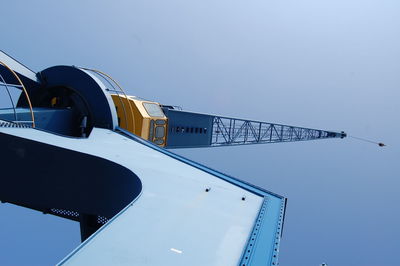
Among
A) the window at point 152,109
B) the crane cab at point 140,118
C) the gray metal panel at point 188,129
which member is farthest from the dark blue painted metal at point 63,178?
the gray metal panel at point 188,129

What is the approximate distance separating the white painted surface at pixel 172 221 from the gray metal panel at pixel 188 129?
13573 mm

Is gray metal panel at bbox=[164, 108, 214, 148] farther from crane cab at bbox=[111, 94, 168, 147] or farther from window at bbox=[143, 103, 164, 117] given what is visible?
crane cab at bbox=[111, 94, 168, 147]

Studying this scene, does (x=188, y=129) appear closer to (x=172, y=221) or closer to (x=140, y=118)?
(x=140, y=118)

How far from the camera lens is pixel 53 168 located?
6.99m

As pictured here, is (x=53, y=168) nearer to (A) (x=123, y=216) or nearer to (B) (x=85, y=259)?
(A) (x=123, y=216)

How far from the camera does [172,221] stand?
14.2ft

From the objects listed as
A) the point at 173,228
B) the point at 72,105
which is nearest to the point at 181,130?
the point at 72,105

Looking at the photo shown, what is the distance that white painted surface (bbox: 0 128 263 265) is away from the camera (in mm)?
3391

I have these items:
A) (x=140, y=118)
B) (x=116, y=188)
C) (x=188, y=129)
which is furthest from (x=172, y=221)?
(x=188, y=129)

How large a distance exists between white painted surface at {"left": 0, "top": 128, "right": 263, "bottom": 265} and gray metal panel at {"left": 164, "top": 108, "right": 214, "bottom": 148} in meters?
13.6

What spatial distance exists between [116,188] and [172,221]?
9.03 feet

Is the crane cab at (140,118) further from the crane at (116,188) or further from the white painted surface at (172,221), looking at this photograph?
the white painted surface at (172,221)

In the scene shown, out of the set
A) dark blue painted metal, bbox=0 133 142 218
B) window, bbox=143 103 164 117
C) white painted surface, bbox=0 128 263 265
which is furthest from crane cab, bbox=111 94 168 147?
white painted surface, bbox=0 128 263 265

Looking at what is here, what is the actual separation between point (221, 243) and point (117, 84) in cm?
1151
